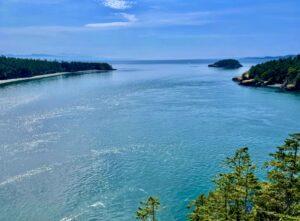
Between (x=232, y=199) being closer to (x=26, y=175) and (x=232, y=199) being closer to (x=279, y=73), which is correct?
(x=26, y=175)

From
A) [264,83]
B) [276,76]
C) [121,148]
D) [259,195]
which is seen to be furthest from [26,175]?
[276,76]

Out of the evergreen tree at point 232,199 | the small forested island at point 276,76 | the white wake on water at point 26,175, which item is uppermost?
the small forested island at point 276,76

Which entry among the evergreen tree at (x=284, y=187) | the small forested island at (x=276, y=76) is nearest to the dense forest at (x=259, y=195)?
the evergreen tree at (x=284, y=187)

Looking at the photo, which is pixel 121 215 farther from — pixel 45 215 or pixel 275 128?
pixel 275 128

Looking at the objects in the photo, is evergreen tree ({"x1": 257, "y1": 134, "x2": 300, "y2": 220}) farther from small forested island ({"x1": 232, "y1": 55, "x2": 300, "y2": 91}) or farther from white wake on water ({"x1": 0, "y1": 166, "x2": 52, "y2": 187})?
small forested island ({"x1": 232, "y1": 55, "x2": 300, "y2": 91})

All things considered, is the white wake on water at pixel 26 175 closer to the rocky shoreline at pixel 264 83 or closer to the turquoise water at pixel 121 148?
the turquoise water at pixel 121 148

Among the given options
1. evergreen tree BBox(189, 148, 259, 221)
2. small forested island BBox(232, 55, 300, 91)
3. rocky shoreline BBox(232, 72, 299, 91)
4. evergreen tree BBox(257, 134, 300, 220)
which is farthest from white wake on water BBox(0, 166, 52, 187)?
small forested island BBox(232, 55, 300, 91)
